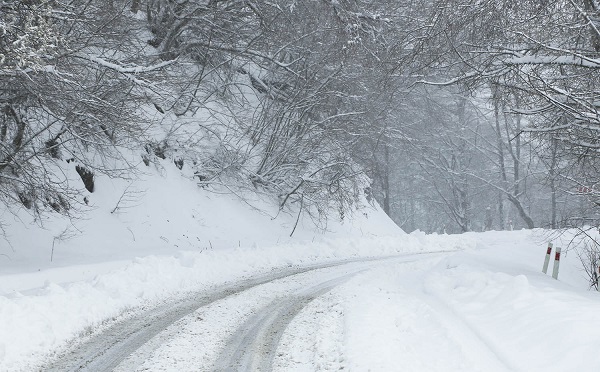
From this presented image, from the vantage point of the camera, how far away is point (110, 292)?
27.7 ft

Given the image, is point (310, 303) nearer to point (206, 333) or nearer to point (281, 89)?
point (206, 333)

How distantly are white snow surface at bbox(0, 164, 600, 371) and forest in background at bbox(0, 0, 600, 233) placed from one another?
1.14m

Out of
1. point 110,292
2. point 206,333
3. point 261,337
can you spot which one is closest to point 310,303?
point 261,337

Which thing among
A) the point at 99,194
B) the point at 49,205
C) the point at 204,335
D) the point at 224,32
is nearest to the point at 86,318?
the point at 204,335

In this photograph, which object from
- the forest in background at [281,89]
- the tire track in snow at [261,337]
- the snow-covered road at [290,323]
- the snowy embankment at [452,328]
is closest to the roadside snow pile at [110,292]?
the snow-covered road at [290,323]

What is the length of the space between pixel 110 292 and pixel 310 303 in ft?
10.8

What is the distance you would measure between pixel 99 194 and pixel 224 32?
7622 millimetres

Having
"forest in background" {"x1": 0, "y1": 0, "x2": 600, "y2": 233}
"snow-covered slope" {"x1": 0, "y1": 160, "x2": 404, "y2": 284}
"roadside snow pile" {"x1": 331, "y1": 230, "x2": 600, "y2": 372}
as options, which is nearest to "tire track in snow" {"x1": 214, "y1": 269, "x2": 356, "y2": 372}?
"roadside snow pile" {"x1": 331, "y1": 230, "x2": 600, "y2": 372}

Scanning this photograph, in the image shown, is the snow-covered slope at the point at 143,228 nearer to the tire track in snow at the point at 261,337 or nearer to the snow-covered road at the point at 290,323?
the snow-covered road at the point at 290,323

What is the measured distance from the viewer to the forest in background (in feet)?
31.6

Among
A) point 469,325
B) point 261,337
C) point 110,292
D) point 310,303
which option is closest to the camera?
point 261,337

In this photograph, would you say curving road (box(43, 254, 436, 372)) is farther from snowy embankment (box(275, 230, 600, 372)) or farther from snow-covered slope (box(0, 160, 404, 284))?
snow-covered slope (box(0, 160, 404, 284))

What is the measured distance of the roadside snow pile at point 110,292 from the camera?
605 cm

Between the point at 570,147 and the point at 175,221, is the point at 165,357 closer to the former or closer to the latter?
the point at 570,147
